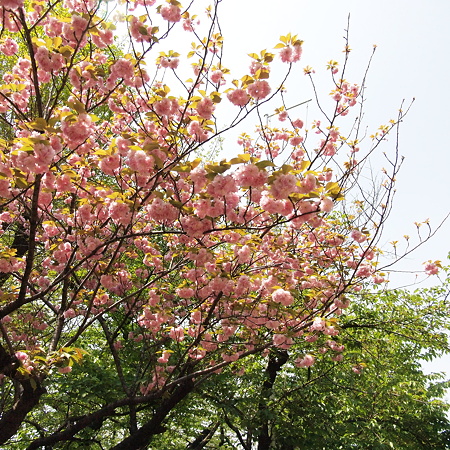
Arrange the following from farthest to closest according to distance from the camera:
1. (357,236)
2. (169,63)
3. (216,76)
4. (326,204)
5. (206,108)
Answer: (357,236)
(216,76)
(169,63)
(206,108)
(326,204)

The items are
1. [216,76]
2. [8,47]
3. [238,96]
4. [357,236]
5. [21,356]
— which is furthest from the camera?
[357,236]

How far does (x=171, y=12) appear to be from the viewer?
377cm

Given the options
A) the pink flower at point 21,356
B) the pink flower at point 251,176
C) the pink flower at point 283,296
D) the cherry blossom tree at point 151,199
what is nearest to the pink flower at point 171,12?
the cherry blossom tree at point 151,199

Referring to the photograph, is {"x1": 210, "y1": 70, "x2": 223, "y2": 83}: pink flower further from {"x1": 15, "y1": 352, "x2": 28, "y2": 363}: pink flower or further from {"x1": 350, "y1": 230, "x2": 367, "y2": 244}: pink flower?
{"x1": 15, "y1": 352, "x2": 28, "y2": 363}: pink flower

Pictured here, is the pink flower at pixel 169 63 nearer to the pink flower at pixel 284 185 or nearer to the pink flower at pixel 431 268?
the pink flower at pixel 284 185

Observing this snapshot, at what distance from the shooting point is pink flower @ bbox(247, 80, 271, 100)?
3758 millimetres

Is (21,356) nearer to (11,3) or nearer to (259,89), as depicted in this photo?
(11,3)

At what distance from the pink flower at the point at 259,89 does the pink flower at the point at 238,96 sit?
9 centimetres

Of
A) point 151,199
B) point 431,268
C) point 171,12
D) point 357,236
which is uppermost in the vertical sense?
point 431,268

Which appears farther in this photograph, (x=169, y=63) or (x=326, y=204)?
(x=169, y=63)

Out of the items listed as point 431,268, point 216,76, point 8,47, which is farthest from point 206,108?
point 431,268

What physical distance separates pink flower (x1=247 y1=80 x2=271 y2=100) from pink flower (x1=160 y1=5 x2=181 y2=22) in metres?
0.98

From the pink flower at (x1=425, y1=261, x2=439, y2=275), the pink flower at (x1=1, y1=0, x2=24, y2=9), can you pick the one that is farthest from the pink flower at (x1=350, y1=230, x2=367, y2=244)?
the pink flower at (x1=1, y1=0, x2=24, y2=9)

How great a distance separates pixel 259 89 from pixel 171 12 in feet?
3.67
